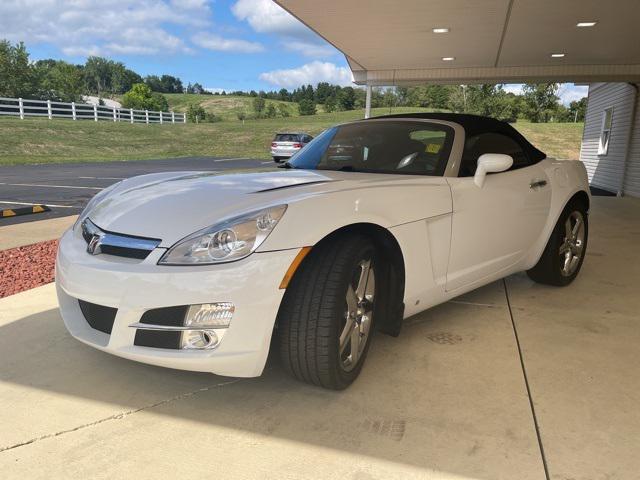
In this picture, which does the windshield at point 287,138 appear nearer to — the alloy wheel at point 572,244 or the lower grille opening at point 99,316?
the alloy wheel at point 572,244

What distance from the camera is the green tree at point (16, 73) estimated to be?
65062mm

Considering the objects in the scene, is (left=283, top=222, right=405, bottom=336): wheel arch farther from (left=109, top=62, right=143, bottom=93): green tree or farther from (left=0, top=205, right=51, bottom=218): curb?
(left=109, top=62, right=143, bottom=93): green tree

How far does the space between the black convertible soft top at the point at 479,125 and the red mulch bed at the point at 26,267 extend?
10.7 feet

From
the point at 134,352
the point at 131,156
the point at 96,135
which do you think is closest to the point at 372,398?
the point at 134,352

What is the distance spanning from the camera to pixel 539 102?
52.5m

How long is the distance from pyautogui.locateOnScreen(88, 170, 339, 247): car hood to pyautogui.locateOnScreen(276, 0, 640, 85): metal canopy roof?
5.67 m

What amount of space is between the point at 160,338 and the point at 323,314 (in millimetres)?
703

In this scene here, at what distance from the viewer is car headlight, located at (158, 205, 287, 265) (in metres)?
2.11

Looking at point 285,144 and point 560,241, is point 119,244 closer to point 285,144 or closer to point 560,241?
point 560,241

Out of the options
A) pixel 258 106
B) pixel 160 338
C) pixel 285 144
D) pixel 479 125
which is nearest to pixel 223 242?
pixel 160 338

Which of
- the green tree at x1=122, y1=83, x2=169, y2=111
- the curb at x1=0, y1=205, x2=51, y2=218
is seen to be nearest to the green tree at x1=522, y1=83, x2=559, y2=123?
the curb at x1=0, y1=205, x2=51, y2=218

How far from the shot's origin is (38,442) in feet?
6.82

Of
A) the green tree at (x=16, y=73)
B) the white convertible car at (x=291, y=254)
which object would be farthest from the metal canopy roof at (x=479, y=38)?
the green tree at (x=16, y=73)

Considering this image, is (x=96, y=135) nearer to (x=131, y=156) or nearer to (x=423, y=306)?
(x=131, y=156)
